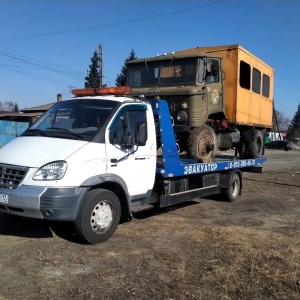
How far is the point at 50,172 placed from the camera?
5.54 m

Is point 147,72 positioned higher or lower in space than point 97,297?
higher

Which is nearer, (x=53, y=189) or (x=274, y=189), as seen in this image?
(x=53, y=189)

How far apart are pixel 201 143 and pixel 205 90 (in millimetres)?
1228

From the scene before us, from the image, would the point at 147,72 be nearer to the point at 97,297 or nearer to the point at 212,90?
the point at 212,90

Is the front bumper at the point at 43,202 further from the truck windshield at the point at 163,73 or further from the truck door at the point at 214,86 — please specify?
the truck door at the point at 214,86

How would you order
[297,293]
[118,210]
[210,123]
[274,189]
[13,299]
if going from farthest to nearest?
1. [274,189]
2. [210,123]
3. [118,210]
4. [297,293]
5. [13,299]

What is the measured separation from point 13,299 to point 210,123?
7306 mm

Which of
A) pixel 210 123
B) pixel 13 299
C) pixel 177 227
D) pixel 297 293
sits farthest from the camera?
pixel 210 123

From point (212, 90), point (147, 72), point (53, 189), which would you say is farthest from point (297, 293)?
point (147, 72)

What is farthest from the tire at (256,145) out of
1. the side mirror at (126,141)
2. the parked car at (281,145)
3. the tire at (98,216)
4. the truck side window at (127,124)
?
the parked car at (281,145)

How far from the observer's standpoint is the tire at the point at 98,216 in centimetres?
573

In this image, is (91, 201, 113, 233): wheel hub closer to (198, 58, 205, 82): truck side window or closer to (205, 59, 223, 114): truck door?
(198, 58, 205, 82): truck side window

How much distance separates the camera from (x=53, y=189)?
5.44 m

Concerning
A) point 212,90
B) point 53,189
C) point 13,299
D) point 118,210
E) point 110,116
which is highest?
point 212,90
